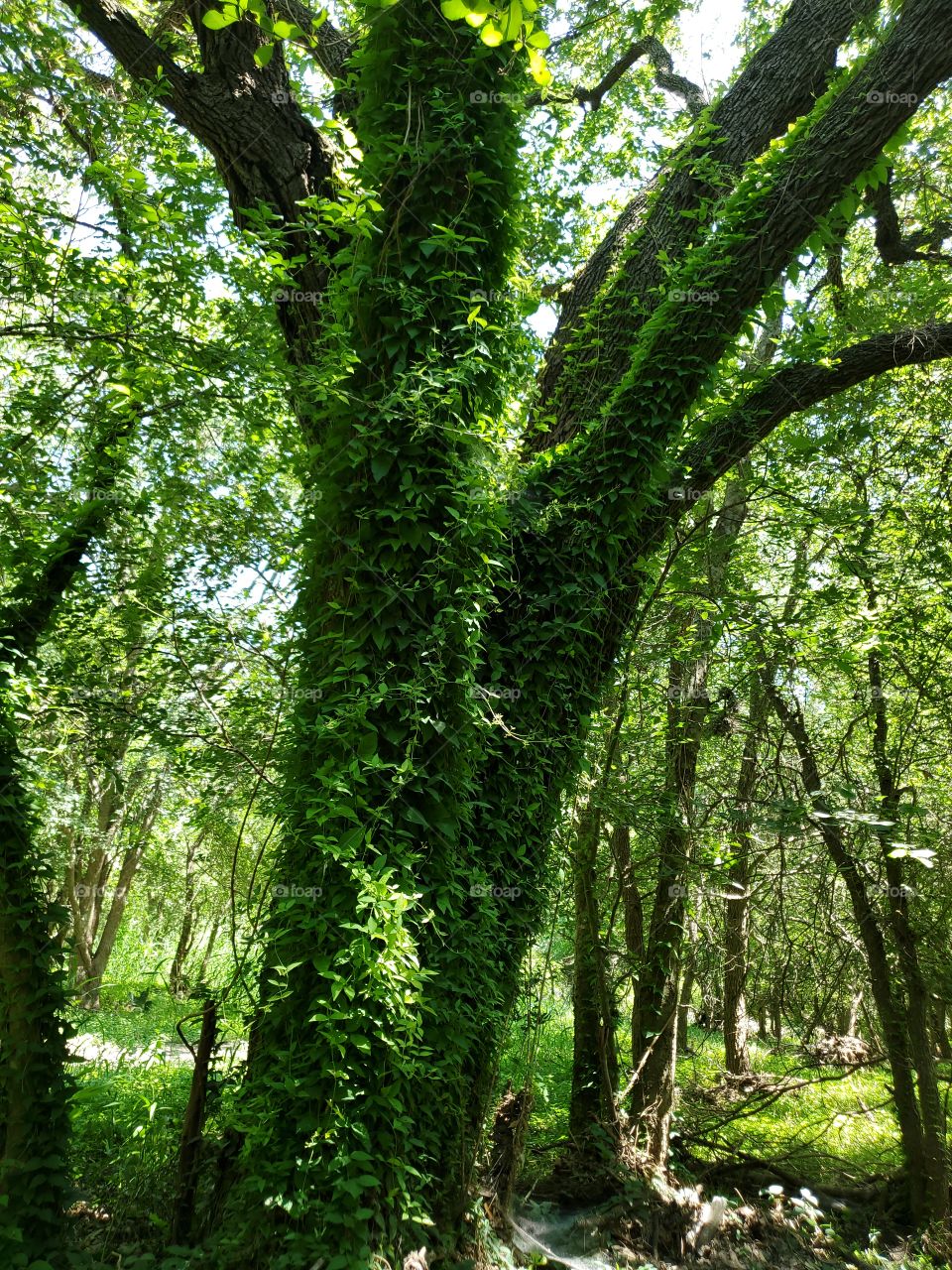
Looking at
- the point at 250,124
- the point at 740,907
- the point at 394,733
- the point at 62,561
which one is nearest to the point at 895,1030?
the point at 740,907

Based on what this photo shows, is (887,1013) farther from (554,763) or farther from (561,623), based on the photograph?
(561,623)

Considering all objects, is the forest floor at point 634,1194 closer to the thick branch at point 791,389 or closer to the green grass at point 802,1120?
the green grass at point 802,1120

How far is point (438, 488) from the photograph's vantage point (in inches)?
145

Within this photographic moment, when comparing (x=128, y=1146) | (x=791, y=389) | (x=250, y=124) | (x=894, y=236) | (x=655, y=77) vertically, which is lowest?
(x=128, y=1146)

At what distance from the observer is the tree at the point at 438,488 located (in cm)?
315

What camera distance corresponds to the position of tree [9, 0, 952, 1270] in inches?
124

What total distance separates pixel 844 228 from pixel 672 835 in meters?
4.23

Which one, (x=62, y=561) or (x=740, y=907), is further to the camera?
(x=740, y=907)

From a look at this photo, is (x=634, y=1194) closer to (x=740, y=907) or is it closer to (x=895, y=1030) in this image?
(x=895, y=1030)

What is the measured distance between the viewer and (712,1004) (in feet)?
44.0

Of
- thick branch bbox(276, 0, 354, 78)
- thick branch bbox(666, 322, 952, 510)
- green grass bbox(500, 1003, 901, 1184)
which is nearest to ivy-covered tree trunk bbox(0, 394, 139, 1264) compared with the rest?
green grass bbox(500, 1003, 901, 1184)

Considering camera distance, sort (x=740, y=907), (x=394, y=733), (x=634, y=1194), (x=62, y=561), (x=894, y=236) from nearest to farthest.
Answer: (x=394, y=733), (x=62, y=561), (x=634, y=1194), (x=894, y=236), (x=740, y=907)

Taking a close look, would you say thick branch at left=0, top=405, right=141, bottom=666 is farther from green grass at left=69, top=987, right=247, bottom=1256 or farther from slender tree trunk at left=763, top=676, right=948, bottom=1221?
slender tree trunk at left=763, top=676, right=948, bottom=1221

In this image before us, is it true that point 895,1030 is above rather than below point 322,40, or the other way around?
below
